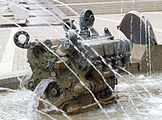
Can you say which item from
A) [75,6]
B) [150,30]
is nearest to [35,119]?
[150,30]

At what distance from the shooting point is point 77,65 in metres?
5.49

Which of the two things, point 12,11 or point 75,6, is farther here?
point 75,6

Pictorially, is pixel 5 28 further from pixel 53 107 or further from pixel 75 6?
pixel 53 107

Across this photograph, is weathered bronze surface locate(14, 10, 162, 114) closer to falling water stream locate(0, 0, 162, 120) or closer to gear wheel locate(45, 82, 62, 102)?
gear wheel locate(45, 82, 62, 102)

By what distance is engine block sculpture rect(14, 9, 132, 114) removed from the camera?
17.8 ft

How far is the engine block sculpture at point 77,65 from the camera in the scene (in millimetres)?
5426

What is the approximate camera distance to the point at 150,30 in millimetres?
8195

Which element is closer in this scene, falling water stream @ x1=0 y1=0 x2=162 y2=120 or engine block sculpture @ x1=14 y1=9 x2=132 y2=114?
engine block sculpture @ x1=14 y1=9 x2=132 y2=114

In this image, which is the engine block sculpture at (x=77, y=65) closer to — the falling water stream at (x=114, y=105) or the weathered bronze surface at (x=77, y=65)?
the weathered bronze surface at (x=77, y=65)

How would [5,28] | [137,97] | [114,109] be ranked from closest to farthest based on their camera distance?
[114,109], [137,97], [5,28]

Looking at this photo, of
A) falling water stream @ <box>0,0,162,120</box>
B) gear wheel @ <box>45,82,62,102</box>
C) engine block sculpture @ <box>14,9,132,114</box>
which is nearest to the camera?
engine block sculpture @ <box>14,9,132,114</box>

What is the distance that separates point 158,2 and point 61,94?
18596mm

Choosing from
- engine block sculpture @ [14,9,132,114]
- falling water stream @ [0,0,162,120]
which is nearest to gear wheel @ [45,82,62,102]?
engine block sculpture @ [14,9,132,114]

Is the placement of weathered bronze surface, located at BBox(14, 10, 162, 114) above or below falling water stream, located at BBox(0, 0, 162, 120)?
→ above
